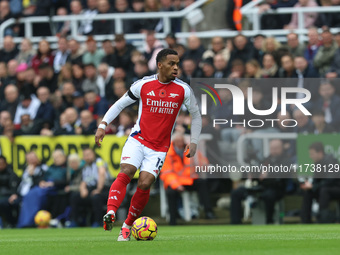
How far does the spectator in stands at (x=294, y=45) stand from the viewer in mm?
19188

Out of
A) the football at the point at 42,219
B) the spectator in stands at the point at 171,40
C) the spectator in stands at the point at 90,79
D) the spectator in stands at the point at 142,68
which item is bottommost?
the football at the point at 42,219

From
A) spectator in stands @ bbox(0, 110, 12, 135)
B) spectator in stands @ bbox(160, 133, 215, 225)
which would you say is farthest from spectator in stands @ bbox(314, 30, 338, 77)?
spectator in stands @ bbox(0, 110, 12, 135)

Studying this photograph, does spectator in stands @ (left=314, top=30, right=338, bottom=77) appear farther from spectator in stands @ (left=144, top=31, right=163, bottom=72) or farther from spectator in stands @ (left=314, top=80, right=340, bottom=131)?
spectator in stands @ (left=144, top=31, right=163, bottom=72)

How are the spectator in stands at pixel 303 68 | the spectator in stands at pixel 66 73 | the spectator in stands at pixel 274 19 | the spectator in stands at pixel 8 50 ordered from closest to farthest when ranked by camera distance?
the spectator in stands at pixel 303 68 → the spectator in stands at pixel 274 19 → the spectator in stands at pixel 66 73 → the spectator in stands at pixel 8 50

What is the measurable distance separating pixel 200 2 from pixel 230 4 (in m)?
0.84

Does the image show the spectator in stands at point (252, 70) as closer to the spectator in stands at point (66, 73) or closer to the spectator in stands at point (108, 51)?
the spectator in stands at point (108, 51)

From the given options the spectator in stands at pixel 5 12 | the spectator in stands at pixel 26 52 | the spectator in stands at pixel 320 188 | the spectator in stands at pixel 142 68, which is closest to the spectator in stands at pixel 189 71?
Result: the spectator in stands at pixel 142 68

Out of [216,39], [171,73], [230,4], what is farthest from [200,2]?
[171,73]

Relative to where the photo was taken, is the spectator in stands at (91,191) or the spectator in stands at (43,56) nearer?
the spectator in stands at (91,191)

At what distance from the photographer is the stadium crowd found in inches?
707

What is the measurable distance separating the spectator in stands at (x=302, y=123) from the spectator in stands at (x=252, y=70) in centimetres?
124

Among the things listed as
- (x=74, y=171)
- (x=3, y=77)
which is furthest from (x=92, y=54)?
(x=74, y=171)

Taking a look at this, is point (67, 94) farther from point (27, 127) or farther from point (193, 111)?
point (193, 111)

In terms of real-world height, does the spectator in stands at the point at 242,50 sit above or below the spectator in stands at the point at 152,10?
below
